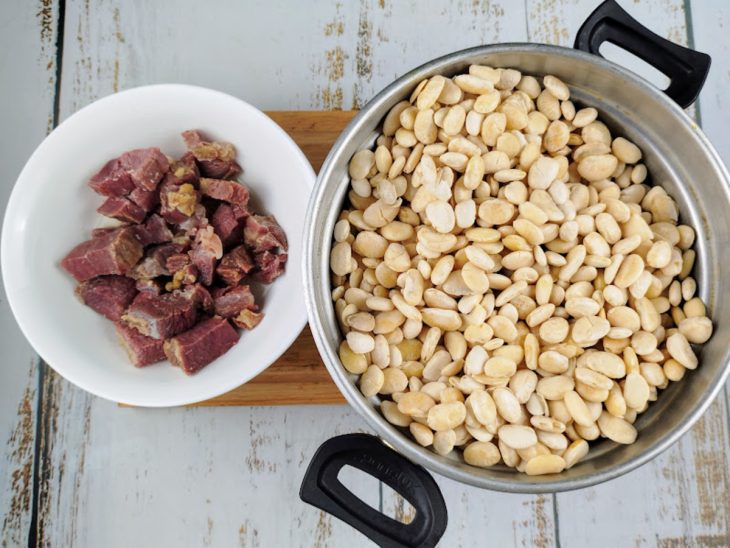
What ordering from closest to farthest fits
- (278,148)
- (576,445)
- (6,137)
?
(576,445) < (278,148) < (6,137)

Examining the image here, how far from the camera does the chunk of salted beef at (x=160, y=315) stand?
0.98 m

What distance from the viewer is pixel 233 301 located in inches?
40.1

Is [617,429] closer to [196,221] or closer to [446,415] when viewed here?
[446,415]

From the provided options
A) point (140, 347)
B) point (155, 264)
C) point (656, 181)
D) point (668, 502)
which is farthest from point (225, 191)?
point (668, 502)

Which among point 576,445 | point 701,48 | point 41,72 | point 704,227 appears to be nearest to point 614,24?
point 704,227

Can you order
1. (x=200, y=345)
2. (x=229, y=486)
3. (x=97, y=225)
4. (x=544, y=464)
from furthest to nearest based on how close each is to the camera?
(x=229, y=486)
(x=97, y=225)
(x=200, y=345)
(x=544, y=464)

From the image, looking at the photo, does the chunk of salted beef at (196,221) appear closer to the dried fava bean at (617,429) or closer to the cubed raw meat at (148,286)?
the cubed raw meat at (148,286)

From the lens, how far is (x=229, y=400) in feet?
3.72

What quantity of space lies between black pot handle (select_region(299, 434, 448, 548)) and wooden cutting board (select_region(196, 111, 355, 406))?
203 mm

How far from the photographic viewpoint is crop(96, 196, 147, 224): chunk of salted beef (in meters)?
1.02

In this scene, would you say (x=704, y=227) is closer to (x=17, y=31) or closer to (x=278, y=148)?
(x=278, y=148)

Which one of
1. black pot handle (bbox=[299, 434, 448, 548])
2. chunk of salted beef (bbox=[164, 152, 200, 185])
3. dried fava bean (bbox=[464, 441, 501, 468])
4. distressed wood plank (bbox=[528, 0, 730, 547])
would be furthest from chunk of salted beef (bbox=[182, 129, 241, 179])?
distressed wood plank (bbox=[528, 0, 730, 547])

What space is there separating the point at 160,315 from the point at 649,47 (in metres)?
0.79

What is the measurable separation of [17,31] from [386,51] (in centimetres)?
71
